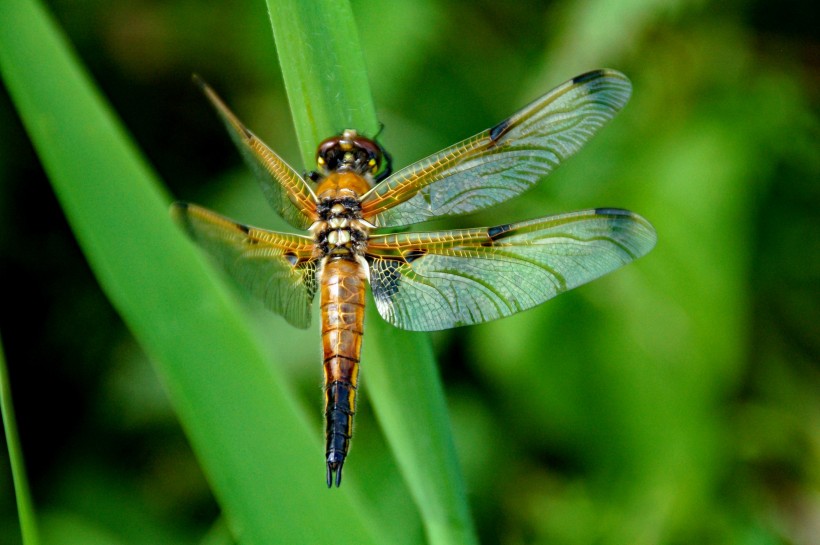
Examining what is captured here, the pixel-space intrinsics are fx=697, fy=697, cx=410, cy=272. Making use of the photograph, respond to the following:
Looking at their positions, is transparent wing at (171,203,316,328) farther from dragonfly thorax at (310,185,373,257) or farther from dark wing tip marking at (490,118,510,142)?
dark wing tip marking at (490,118,510,142)

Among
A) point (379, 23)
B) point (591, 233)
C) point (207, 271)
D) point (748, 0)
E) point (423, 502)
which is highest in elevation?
point (379, 23)

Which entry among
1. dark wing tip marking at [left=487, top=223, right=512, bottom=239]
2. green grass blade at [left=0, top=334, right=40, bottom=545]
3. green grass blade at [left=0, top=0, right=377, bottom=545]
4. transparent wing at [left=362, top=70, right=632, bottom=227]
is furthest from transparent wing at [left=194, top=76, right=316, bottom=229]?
green grass blade at [left=0, top=334, right=40, bottom=545]

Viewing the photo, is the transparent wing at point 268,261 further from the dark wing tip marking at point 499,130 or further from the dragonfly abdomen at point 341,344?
the dark wing tip marking at point 499,130

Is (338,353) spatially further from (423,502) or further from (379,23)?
(379,23)

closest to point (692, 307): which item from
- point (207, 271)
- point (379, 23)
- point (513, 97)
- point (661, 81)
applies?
point (661, 81)

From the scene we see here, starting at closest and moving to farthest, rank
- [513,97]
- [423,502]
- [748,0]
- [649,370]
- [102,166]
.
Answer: [102,166] → [423,502] → [649,370] → [748,0] → [513,97]

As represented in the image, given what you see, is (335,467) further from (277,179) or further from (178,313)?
(277,179)

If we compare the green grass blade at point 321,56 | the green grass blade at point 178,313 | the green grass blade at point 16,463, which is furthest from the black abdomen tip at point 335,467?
the green grass blade at point 321,56
